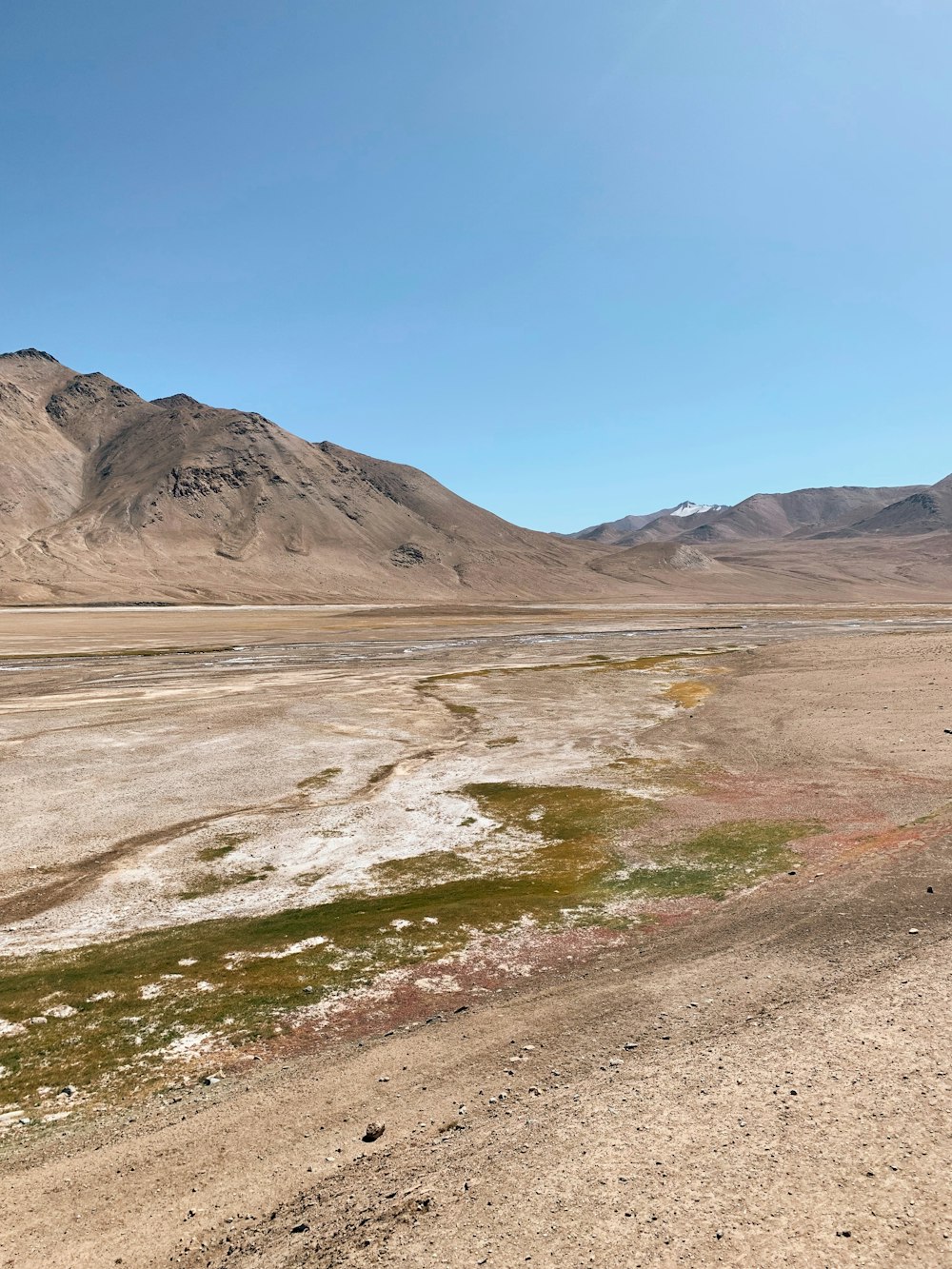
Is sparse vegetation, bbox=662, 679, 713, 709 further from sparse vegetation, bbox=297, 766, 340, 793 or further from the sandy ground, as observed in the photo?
the sandy ground

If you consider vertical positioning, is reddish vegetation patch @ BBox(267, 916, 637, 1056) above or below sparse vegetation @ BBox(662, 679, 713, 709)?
above

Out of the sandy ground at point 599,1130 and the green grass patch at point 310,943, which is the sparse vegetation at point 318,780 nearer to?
the green grass patch at point 310,943

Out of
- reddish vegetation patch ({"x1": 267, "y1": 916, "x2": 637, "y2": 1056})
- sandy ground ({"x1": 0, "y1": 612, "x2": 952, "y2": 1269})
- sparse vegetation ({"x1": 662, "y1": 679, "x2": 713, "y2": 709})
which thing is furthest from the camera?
sparse vegetation ({"x1": 662, "y1": 679, "x2": 713, "y2": 709})

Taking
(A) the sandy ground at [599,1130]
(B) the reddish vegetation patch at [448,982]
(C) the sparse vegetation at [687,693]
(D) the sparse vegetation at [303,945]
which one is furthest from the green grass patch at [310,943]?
(C) the sparse vegetation at [687,693]

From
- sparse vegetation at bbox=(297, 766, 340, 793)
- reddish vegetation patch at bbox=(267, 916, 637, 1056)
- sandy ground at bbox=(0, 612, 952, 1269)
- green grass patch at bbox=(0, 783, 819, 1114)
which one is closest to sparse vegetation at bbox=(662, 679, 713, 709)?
sparse vegetation at bbox=(297, 766, 340, 793)

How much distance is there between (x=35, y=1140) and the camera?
7.17m

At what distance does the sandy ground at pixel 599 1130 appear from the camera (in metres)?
5.54

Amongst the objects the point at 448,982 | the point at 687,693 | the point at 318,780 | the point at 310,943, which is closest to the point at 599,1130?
the point at 448,982

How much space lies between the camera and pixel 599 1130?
6.70m

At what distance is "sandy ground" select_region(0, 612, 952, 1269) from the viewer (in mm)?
5543

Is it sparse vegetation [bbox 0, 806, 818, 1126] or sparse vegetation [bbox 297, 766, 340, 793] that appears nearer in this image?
sparse vegetation [bbox 0, 806, 818, 1126]

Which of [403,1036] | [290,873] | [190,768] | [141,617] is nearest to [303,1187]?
[403,1036]

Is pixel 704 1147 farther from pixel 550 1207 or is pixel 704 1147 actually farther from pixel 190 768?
pixel 190 768

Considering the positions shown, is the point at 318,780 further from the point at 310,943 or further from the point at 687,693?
the point at 687,693
